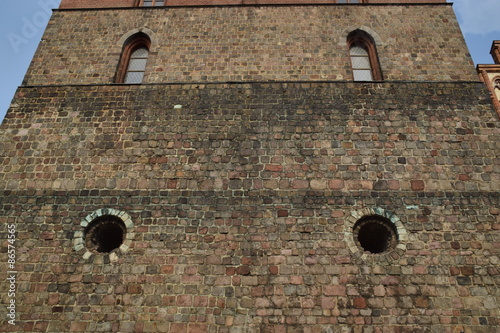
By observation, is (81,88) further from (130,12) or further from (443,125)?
(443,125)

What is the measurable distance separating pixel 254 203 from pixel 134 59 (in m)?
5.36

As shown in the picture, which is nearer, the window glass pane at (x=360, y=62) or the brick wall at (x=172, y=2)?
the window glass pane at (x=360, y=62)

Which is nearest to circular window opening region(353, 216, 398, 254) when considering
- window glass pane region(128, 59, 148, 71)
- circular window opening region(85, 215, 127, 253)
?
circular window opening region(85, 215, 127, 253)

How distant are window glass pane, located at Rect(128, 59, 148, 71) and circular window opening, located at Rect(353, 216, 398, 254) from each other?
21.1ft

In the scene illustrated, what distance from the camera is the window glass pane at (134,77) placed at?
8.40m

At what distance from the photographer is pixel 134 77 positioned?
845 cm

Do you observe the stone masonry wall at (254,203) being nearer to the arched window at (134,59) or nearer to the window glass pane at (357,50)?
the arched window at (134,59)

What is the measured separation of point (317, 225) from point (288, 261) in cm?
84

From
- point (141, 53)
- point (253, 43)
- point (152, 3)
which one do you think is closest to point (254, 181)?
point (253, 43)

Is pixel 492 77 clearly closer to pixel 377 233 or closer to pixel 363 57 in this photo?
pixel 363 57

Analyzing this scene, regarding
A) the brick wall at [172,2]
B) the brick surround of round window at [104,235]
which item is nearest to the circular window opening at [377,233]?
the brick surround of round window at [104,235]

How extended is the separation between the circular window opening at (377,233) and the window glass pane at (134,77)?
6171mm

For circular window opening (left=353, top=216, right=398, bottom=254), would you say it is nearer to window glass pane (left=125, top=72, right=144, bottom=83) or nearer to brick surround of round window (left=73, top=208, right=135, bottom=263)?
brick surround of round window (left=73, top=208, right=135, bottom=263)

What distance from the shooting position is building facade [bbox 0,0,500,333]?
5.42 m
